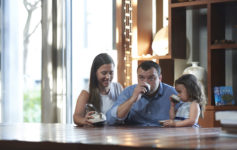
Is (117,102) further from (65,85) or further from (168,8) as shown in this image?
(65,85)

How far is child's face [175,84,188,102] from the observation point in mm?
2750

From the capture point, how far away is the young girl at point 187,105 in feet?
8.15

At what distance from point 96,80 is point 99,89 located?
0.25 ft

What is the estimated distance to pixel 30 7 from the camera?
4746 mm

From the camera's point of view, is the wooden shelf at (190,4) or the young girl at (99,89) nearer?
the young girl at (99,89)

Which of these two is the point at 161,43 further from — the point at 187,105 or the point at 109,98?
the point at 187,105

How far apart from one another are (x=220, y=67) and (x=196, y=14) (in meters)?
0.56

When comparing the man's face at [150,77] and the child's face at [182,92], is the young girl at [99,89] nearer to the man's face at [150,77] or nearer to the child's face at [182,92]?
the man's face at [150,77]

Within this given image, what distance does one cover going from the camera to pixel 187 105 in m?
2.64

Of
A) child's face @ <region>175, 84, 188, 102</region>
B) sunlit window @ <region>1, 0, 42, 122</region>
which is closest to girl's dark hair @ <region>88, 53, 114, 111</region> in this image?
child's face @ <region>175, 84, 188, 102</region>

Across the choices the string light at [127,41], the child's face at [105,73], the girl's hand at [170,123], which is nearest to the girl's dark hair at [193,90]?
the girl's hand at [170,123]

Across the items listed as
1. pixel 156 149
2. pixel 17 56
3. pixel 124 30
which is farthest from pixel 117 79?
pixel 156 149

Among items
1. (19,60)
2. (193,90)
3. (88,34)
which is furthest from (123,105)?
(19,60)

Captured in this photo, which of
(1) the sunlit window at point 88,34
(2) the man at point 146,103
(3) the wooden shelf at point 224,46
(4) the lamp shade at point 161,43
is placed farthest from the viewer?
(1) the sunlit window at point 88,34
